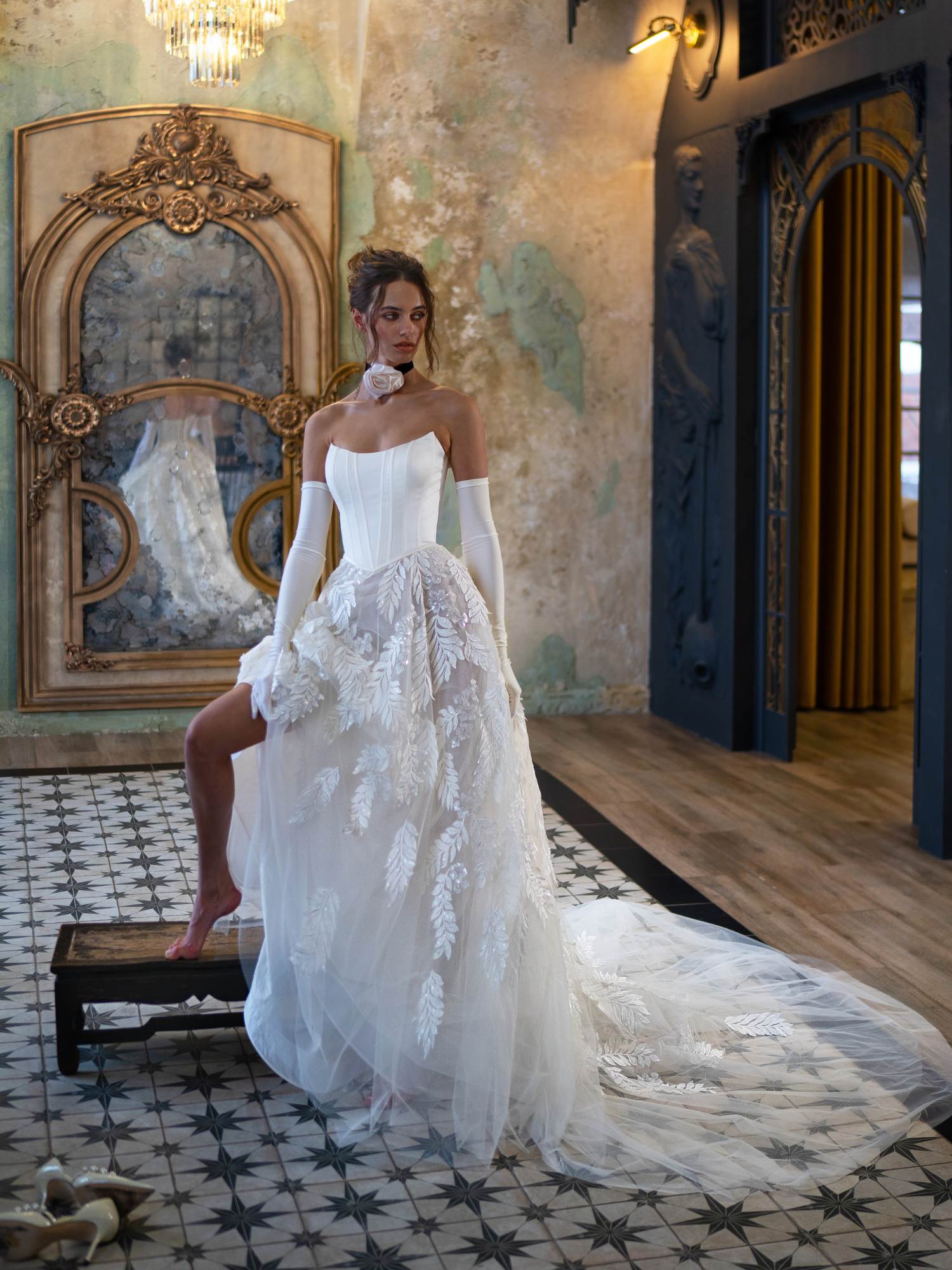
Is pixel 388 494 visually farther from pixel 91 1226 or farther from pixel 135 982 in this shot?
pixel 91 1226

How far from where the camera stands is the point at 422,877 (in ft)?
9.85

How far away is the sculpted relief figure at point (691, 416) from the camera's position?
6422 millimetres

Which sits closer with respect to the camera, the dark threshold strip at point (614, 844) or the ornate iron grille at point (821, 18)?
the dark threshold strip at point (614, 844)

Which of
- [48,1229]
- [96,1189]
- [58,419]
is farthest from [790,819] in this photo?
[58,419]

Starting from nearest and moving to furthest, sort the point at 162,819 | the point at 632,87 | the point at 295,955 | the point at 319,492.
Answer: the point at 295,955
the point at 319,492
the point at 162,819
the point at 632,87

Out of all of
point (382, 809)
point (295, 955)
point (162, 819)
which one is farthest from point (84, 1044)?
point (162, 819)

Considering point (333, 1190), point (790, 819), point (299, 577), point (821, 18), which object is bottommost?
point (333, 1190)

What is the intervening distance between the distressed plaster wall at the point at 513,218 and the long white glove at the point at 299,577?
3.62 metres

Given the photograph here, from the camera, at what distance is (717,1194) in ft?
8.92

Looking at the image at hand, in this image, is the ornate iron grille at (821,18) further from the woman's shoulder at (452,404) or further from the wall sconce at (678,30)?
the woman's shoulder at (452,404)

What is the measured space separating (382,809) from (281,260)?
418cm

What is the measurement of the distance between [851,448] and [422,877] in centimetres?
492

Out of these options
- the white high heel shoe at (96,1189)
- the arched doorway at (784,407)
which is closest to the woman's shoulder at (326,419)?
the white high heel shoe at (96,1189)

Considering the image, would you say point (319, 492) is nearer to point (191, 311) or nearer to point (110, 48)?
point (191, 311)
